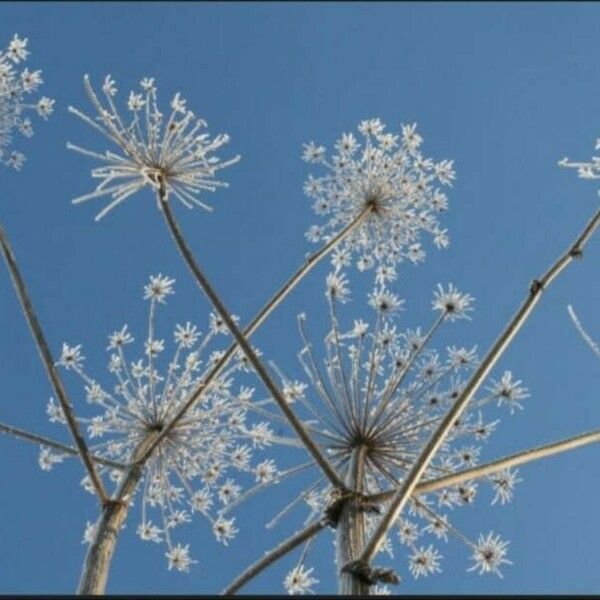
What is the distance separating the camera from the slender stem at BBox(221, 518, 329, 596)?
6.57 metres

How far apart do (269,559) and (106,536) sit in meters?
1.94

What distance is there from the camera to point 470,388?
6.22 metres

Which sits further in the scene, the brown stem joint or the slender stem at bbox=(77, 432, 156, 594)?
the slender stem at bbox=(77, 432, 156, 594)

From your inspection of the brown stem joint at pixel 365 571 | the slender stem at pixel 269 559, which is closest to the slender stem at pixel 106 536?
the slender stem at pixel 269 559

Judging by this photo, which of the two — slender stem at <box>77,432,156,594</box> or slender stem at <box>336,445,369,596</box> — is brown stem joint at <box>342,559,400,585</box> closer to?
slender stem at <box>336,445,369,596</box>

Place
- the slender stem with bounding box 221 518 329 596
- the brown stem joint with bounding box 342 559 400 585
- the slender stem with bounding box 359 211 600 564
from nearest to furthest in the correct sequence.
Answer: the slender stem with bounding box 359 211 600 564
the brown stem joint with bounding box 342 559 400 585
the slender stem with bounding box 221 518 329 596

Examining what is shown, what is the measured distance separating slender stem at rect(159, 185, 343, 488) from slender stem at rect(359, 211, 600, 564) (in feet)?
2.38

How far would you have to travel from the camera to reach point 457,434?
32.5ft

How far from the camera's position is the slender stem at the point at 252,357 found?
6820mm

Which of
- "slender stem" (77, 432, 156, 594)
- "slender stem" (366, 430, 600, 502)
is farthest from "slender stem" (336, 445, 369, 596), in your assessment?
"slender stem" (77, 432, 156, 594)

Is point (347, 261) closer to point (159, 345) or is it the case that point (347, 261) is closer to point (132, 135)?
point (159, 345)

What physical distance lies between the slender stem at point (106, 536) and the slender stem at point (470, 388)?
258 centimetres

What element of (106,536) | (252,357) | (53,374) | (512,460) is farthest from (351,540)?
(53,374)

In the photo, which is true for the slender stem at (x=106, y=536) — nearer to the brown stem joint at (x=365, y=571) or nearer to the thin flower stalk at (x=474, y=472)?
the thin flower stalk at (x=474, y=472)
